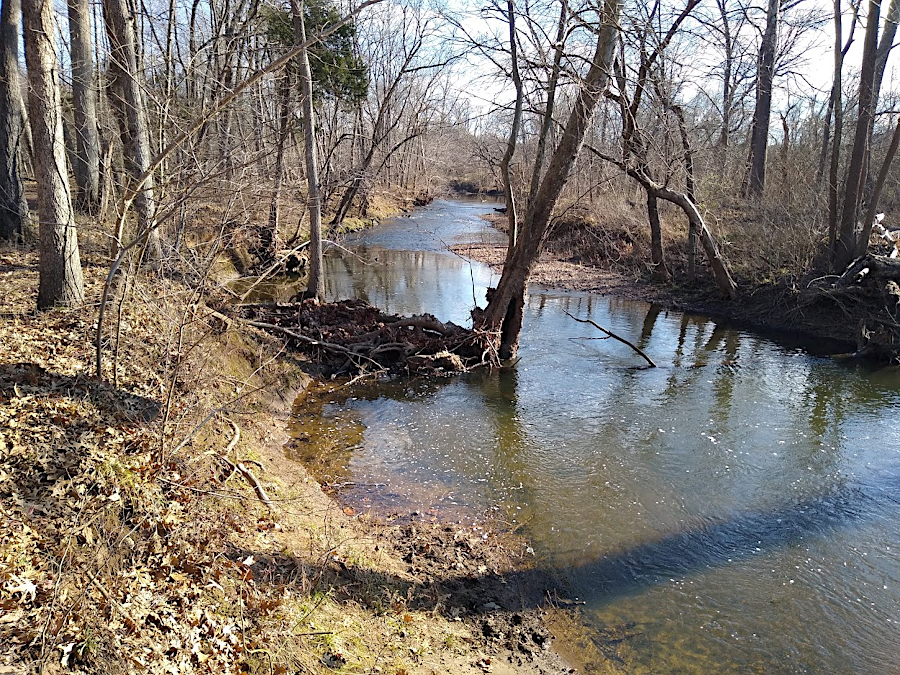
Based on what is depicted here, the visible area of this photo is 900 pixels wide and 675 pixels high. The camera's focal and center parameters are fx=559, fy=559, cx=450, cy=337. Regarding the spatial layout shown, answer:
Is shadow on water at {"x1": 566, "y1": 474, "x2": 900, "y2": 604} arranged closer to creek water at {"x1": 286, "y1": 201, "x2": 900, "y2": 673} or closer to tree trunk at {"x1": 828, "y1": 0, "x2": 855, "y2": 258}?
creek water at {"x1": 286, "y1": 201, "x2": 900, "y2": 673}

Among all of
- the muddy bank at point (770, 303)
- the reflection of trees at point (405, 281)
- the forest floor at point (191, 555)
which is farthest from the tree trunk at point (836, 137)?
the forest floor at point (191, 555)

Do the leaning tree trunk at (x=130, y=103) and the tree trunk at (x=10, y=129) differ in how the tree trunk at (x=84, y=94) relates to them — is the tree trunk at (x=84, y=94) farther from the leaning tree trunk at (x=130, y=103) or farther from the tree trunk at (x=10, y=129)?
the leaning tree trunk at (x=130, y=103)

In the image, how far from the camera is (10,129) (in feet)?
36.8

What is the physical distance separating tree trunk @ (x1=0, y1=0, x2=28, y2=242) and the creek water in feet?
23.2

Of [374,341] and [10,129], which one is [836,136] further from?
[10,129]

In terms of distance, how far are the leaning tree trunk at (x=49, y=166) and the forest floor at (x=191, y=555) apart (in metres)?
0.39

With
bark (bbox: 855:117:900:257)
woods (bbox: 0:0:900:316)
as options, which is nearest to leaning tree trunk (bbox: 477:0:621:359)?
woods (bbox: 0:0:900:316)

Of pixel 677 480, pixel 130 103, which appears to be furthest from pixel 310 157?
pixel 677 480

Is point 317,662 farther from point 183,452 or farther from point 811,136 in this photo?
point 811,136

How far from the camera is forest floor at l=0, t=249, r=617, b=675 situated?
3152 mm

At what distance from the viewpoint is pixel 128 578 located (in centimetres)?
348

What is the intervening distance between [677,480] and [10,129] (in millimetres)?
13827

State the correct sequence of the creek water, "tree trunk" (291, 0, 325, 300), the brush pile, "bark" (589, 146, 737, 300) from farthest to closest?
1. "bark" (589, 146, 737, 300)
2. "tree trunk" (291, 0, 325, 300)
3. the brush pile
4. the creek water

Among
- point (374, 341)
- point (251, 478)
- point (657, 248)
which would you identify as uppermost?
point (657, 248)
